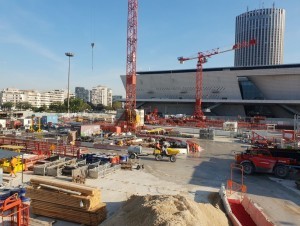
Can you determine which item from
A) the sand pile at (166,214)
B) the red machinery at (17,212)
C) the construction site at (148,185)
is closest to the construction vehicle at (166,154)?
the construction site at (148,185)

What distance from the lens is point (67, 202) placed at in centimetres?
1006

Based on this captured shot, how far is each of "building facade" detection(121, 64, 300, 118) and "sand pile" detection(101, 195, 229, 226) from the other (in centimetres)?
6463

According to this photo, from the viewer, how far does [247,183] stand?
15578mm

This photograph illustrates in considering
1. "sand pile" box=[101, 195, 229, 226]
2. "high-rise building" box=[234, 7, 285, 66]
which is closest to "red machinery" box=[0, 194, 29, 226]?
"sand pile" box=[101, 195, 229, 226]

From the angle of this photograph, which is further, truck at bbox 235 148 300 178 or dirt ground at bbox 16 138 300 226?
truck at bbox 235 148 300 178

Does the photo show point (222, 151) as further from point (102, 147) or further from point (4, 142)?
point (4, 142)

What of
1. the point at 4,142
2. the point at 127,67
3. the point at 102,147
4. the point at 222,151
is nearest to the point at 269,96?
the point at 127,67

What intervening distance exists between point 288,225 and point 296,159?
8428 millimetres

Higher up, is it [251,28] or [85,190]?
[251,28]

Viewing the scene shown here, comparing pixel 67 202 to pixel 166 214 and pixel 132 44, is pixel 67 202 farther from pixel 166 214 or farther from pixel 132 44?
pixel 132 44

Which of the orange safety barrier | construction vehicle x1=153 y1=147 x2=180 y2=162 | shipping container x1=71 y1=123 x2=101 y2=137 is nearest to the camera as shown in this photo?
the orange safety barrier

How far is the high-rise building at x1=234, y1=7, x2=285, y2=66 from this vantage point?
186 m

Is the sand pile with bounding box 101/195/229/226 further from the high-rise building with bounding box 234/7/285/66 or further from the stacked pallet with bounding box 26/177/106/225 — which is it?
the high-rise building with bounding box 234/7/285/66

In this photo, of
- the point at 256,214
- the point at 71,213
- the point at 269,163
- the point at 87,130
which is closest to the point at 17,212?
the point at 71,213
